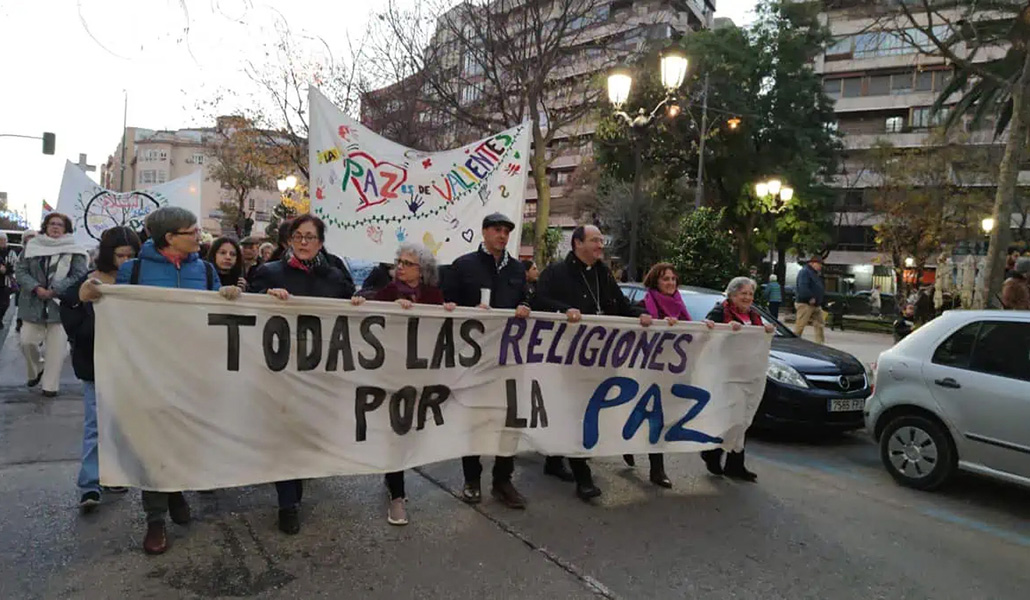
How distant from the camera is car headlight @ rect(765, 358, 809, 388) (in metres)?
6.62

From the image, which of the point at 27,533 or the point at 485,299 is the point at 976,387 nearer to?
the point at 485,299

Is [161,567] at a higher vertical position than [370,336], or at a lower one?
lower

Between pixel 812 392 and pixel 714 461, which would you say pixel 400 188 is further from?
pixel 812 392

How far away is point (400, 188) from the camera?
662 cm

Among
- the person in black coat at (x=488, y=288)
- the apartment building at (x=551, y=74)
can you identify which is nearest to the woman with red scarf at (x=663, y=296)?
the person in black coat at (x=488, y=288)

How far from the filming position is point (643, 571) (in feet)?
11.7

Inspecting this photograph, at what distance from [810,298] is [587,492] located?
345 inches

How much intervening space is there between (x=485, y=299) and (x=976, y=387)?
3.60 metres

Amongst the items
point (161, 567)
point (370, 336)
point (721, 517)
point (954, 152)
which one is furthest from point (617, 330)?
point (954, 152)

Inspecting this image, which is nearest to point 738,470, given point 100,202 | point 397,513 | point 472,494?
point 472,494

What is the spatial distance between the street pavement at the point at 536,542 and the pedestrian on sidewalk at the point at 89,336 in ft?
0.59

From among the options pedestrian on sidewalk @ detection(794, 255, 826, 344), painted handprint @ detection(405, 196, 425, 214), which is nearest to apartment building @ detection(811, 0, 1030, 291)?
pedestrian on sidewalk @ detection(794, 255, 826, 344)

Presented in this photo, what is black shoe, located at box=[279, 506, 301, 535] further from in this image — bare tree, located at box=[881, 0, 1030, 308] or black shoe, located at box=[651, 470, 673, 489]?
bare tree, located at box=[881, 0, 1030, 308]

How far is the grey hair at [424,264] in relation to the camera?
4.39m
